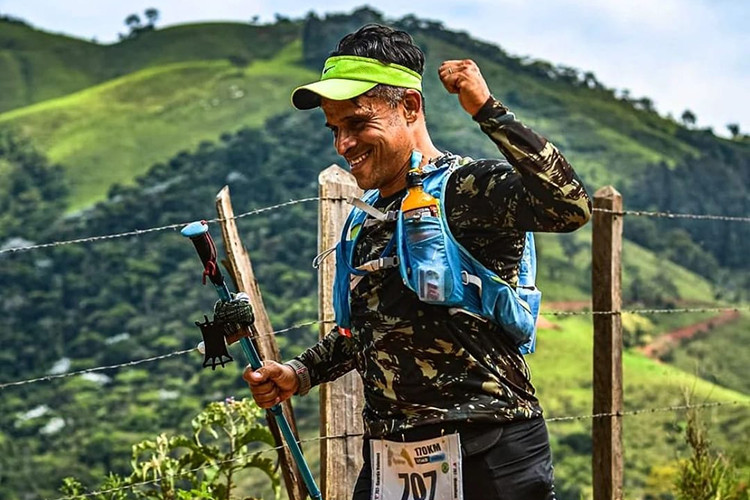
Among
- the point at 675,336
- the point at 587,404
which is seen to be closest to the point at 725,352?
the point at 675,336

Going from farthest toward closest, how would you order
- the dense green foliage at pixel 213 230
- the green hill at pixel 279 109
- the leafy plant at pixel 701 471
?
1. the green hill at pixel 279 109
2. the dense green foliage at pixel 213 230
3. the leafy plant at pixel 701 471

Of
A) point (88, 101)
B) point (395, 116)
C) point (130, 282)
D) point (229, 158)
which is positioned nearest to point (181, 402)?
point (130, 282)

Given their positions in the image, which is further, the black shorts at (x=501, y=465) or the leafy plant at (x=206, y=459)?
the leafy plant at (x=206, y=459)

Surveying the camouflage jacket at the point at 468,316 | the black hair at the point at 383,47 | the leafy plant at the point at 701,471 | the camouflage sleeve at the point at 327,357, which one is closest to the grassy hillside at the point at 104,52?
the leafy plant at the point at 701,471

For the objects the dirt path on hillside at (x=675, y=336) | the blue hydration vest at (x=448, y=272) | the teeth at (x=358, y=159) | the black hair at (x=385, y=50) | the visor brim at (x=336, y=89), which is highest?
the black hair at (x=385, y=50)

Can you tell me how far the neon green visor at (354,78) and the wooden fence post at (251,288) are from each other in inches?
57.8

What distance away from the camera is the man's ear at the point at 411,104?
2.72 meters

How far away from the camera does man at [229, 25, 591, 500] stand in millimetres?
2449

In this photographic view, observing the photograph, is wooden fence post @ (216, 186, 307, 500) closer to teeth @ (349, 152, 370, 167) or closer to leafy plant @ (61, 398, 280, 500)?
leafy plant @ (61, 398, 280, 500)

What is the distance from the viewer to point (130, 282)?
67.4m

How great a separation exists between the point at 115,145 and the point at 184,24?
22.4 m

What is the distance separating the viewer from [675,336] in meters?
54.8

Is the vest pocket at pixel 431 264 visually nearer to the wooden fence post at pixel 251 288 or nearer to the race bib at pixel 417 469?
the race bib at pixel 417 469

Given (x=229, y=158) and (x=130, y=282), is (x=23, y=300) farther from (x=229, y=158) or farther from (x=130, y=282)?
(x=229, y=158)
